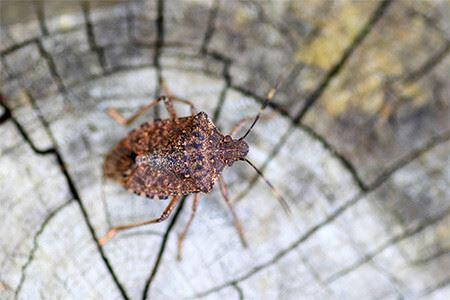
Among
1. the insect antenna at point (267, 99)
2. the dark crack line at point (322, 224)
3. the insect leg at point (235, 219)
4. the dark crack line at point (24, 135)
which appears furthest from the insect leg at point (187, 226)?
the dark crack line at point (24, 135)

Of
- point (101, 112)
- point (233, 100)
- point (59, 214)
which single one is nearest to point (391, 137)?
point (233, 100)

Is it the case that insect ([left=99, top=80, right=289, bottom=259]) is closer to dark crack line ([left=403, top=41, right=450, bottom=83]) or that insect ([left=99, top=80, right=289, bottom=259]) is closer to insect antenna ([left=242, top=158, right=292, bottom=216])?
insect antenna ([left=242, top=158, right=292, bottom=216])

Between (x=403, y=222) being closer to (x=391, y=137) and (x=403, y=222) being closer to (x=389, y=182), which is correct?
(x=389, y=182)

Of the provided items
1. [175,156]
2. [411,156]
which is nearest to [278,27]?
[175,156]

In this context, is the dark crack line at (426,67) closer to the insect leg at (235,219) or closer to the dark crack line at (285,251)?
the dark crack line at (285,251)

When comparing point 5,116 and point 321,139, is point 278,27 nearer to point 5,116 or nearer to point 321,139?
point 321,139

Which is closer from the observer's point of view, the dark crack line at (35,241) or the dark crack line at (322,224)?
the dark crack line at (35,241)

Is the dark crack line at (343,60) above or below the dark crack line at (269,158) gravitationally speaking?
above
